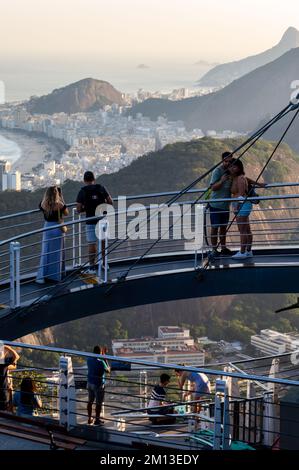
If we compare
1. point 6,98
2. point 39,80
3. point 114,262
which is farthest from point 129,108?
point 114,262

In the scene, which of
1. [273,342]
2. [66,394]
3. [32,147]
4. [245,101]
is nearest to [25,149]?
[32,147]

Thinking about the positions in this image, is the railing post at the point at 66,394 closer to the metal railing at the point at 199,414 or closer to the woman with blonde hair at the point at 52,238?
the metal railing at the point at 199,414

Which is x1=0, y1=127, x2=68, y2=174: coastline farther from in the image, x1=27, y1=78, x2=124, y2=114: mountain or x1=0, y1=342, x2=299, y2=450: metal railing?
x1=0, y1=342, x2=299, y2=450: metal railing

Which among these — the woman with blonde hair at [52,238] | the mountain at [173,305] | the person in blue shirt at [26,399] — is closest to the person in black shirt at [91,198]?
the woman with blonde hair at [52,238]

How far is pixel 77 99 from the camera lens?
136500mm

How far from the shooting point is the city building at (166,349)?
106ft

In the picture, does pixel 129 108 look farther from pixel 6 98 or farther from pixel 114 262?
pixel 114 262

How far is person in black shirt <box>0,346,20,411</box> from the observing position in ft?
23.7

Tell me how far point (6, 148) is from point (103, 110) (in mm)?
39954

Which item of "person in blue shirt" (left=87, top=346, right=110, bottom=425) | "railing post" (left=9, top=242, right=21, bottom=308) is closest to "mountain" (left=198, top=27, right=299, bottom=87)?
"railing post" (left=9, top=242, right=21, bottom=308)

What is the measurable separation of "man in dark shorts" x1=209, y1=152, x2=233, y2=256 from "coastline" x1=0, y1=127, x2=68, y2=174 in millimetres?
68753

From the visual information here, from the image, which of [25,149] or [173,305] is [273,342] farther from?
[25,149]

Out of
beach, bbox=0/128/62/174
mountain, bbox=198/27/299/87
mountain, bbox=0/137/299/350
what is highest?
mountain, bbox=198/27/299/87

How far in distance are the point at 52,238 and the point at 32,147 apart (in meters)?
93.4
